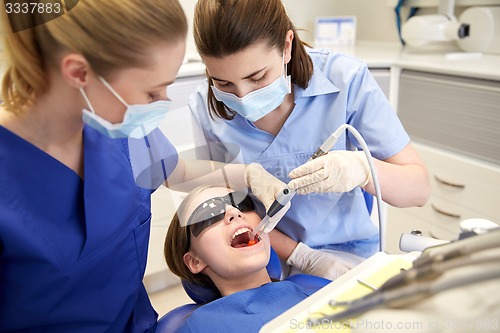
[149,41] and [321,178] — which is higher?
[149,41]

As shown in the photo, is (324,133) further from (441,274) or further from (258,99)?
(441,274)

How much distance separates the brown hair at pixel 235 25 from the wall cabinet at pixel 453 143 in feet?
3.72

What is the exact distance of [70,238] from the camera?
0.82m

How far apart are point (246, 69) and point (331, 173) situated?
12.7 inches

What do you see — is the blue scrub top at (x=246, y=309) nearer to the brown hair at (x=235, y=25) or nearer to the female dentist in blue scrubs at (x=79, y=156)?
the female dentist in blue scrubs at (x=79, y=156)

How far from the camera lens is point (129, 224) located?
0.93 m

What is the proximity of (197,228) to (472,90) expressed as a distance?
1307 mm

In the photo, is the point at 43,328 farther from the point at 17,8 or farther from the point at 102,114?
the point at 17,8

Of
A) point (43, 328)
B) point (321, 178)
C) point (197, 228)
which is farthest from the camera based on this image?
point (197, 228)

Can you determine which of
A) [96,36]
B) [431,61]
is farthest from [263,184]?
[431,61]

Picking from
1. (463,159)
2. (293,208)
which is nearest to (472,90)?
(463,159)

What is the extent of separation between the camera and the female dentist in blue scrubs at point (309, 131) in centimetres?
106

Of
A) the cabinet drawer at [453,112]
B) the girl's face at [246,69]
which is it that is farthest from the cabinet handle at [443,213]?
the girl's face at [246,69]

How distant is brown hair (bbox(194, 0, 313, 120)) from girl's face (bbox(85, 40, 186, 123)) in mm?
307
